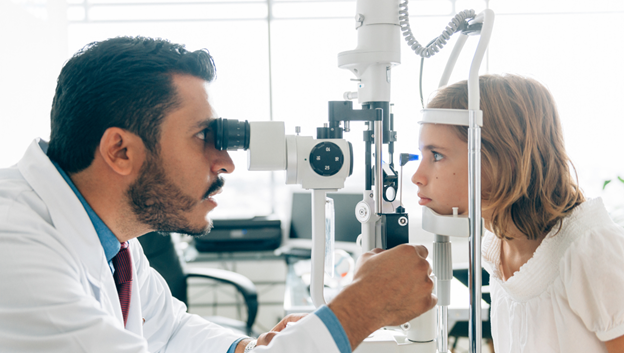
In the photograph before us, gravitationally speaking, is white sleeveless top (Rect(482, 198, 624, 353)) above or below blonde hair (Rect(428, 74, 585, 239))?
below

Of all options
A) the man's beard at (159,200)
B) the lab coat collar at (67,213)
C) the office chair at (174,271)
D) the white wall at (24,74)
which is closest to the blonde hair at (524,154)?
the man's beard at (159,200)

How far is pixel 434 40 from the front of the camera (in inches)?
29.9

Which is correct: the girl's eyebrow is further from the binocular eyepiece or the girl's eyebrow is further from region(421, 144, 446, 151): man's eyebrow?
the binocular eyepiece

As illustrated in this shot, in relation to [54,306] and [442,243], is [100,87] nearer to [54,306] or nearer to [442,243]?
[54,306]

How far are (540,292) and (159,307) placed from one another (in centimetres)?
91

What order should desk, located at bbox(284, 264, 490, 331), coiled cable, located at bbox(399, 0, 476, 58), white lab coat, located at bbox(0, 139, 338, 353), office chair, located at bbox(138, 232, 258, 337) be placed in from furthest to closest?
1. office chair, located at bbox(138, 232, 258, 337)
2. desk, located at bbox(284, 264, 490, 331)
3. coiled cable, located at bbox(399, 0, 476, 58)
4. white lab coat, located at bbox(0, 139, 338, 353)

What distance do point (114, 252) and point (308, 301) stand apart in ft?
2.97

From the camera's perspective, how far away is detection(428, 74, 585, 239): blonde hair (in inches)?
35.8

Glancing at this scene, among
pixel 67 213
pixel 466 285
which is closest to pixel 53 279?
pixel 67 213

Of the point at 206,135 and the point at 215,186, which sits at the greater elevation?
the point at 206,135

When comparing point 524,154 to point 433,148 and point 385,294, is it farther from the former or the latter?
point 385,294

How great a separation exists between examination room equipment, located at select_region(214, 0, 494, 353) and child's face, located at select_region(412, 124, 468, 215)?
4.6 inches

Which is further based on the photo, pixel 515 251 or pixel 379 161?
pixel 515 251

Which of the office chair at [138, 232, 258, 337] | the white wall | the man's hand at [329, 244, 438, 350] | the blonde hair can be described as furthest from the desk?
the white wall
